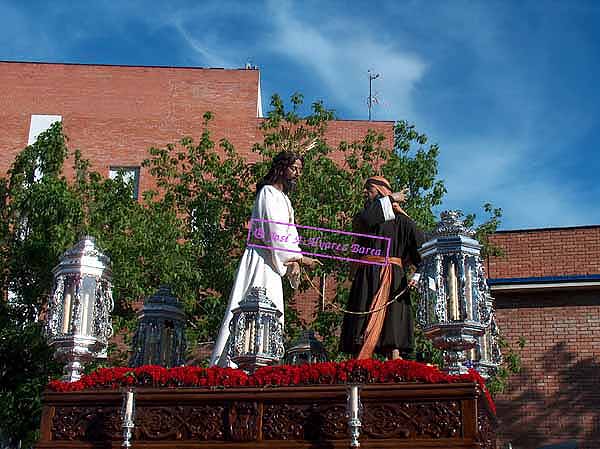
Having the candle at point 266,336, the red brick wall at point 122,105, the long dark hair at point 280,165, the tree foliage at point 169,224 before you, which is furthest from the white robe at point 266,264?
the red brick wall at point 122,105

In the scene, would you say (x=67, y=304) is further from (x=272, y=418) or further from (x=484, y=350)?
(x=484, y=350)

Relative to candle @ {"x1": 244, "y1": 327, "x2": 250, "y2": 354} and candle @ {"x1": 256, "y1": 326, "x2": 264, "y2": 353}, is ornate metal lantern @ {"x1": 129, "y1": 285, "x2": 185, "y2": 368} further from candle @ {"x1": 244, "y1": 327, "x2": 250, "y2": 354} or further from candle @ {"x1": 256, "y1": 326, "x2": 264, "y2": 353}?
candle @ {"x1": 256, "y1": 326, "x2": 264, "y2": 353}

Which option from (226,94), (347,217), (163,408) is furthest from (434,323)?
(226,94)

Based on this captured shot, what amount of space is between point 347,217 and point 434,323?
8.92m

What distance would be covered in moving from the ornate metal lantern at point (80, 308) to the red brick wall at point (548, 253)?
478 inches

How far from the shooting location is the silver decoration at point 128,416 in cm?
719

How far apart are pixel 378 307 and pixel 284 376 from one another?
6.50ft

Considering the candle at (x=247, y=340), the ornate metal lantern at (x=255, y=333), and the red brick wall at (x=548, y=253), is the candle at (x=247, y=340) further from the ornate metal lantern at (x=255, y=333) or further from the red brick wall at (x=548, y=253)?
the red brick wall at (x=548, y=253)

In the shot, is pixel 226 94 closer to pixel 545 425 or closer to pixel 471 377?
pixel 545 425

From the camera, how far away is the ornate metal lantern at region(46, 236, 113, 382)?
9.29m

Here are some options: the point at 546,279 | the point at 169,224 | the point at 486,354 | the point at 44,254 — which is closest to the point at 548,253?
the point at 546,279

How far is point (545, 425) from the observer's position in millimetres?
18062

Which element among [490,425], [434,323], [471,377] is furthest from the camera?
[434,323]

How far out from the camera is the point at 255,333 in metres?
8.58
